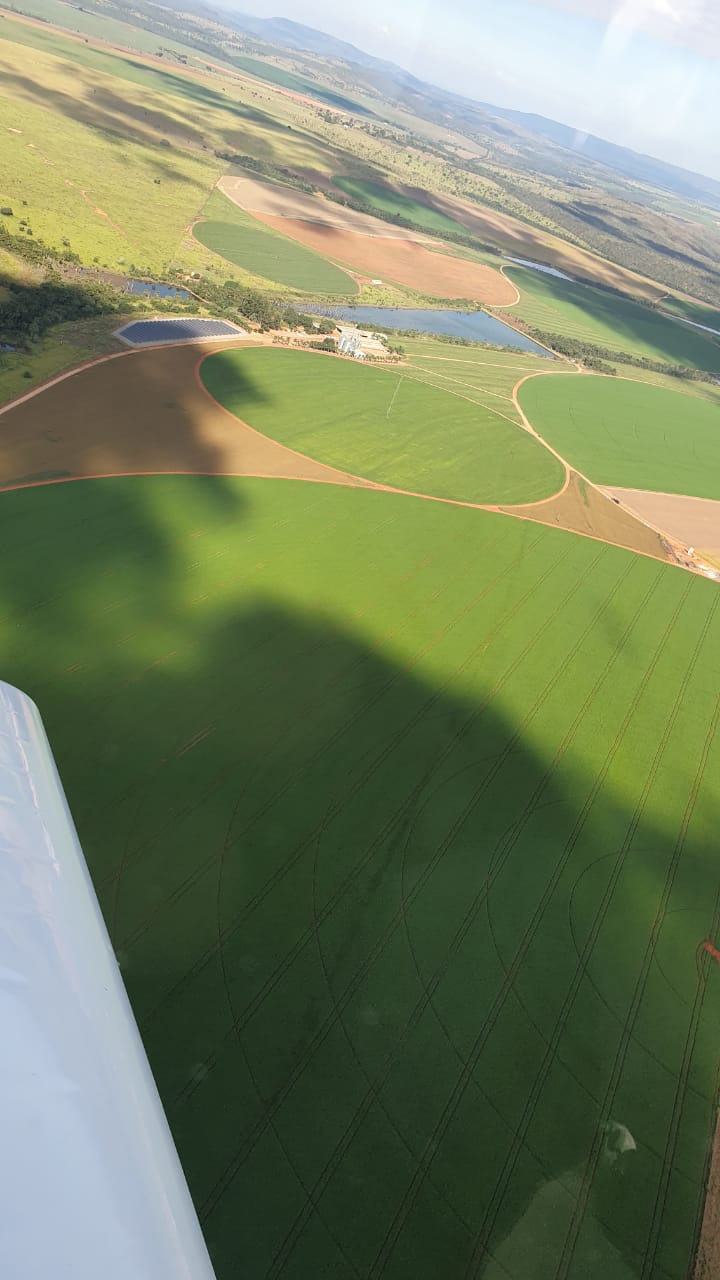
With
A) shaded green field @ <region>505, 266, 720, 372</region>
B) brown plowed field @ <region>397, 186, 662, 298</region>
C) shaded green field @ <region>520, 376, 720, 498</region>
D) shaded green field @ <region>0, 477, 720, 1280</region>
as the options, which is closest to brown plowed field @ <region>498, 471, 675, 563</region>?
shaded green field @ <region>520, 376, 720, 498</region>

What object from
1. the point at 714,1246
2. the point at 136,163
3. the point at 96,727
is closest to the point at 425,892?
the point at 714,1246

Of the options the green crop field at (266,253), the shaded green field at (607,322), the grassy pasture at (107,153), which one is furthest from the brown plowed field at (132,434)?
the shaded green field at (607,322)

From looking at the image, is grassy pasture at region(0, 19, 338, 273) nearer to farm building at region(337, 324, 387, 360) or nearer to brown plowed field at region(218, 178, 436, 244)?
brown plowed field at region(218, 178, 436, 244)

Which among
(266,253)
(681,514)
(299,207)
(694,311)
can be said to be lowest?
(681,514)

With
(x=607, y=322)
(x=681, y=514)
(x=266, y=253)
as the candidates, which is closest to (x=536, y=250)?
(x=607, y=322)

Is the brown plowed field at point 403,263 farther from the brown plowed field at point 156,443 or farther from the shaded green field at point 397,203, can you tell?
the brown plowed field at point 156,443

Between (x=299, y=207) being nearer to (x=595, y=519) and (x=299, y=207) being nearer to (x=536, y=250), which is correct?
(x=536, y=250)
